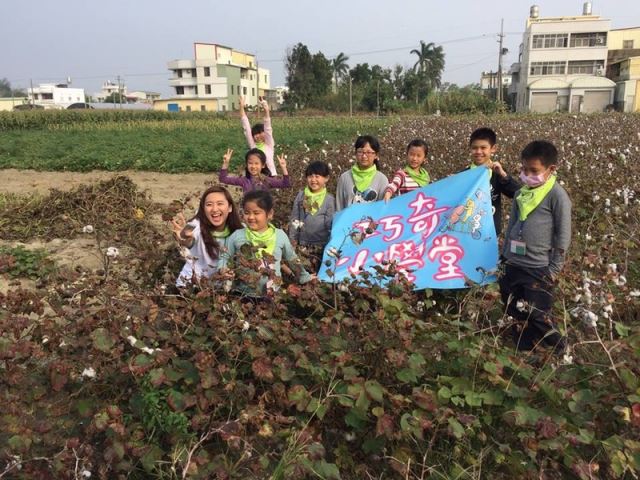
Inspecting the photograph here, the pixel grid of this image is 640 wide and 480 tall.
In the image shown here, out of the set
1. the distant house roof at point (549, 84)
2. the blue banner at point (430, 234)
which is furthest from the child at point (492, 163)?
the distant house roof at point (549, 84)

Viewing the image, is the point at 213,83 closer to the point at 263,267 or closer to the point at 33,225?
the point at 33,225

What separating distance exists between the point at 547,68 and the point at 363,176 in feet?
193

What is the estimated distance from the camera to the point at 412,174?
4.65m

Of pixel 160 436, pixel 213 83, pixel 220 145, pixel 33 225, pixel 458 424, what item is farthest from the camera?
pixel 213 83

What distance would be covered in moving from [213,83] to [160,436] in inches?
2993

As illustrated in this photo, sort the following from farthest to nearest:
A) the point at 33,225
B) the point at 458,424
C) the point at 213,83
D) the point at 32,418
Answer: the point at 213,83 < the point at 33,225 < the point at 32,418 < the point at 458,424

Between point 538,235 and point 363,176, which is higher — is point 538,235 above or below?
below

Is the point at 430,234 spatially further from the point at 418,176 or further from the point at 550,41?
the point at 550,41

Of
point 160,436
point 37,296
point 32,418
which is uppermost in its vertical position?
point 37,296

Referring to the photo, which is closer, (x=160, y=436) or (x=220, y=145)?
(x=160, y=436)

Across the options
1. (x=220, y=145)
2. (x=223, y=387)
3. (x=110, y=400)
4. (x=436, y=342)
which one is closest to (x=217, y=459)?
(x=223, y=387)

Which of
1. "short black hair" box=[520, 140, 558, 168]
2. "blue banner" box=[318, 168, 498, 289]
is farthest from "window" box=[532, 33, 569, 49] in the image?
"short black hair" box=[520, 140, 558, 168]

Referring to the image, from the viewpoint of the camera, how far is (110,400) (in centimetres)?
234

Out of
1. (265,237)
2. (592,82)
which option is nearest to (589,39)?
(592,82)
